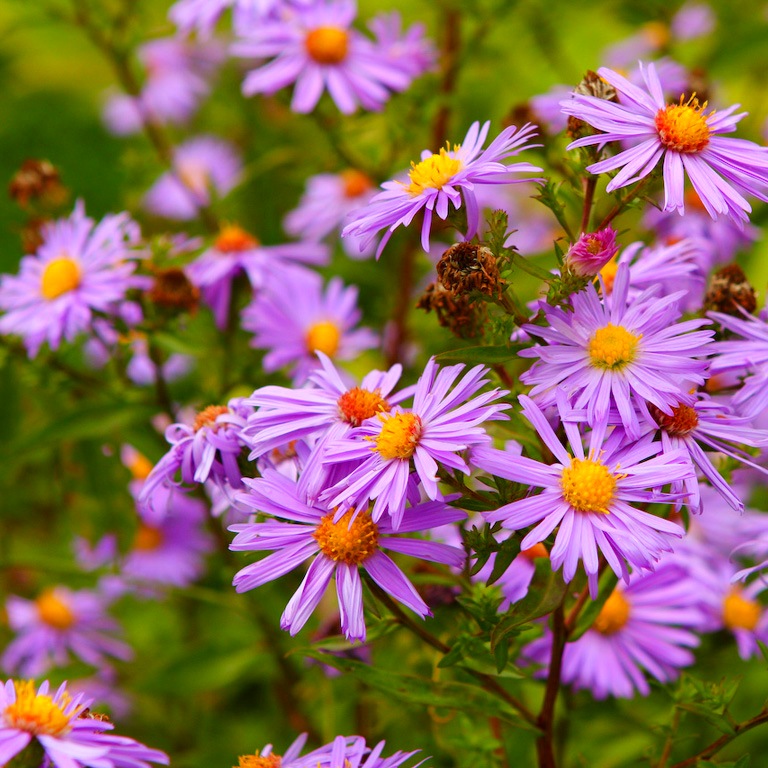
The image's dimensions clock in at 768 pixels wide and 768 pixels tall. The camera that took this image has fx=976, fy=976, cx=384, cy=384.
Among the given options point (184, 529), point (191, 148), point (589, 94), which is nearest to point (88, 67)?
point (191, 148)

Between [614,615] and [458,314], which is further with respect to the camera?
[614,615]

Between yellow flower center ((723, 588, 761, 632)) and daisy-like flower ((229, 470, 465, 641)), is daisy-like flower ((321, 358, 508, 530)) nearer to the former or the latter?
daisy-like flower ((229, 470, 465, 641))

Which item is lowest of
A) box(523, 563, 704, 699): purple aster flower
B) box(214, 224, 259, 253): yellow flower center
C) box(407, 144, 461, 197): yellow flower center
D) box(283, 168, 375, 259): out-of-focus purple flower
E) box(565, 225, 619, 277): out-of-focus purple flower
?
box(523, 563, 704, 699): purple aster flower

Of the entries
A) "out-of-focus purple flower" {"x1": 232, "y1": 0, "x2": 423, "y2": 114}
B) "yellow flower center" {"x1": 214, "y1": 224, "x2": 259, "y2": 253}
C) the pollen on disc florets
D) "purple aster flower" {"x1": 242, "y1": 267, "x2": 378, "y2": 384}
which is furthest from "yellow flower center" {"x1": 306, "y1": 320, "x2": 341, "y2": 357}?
the pollen on disc florets

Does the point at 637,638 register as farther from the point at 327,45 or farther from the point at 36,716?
the point at 327,45

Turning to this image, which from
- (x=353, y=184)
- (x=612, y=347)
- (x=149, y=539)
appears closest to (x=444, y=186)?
(x=612, y=347)

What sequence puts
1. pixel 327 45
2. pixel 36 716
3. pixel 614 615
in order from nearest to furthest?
pixel 36 716
pixel 614 615
pixel 327 45
